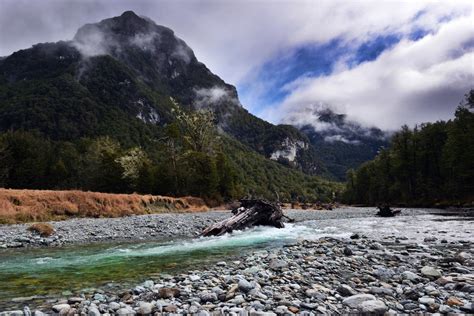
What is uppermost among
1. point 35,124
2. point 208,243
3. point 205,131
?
point 35,124

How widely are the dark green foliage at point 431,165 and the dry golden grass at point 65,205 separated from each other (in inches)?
2136

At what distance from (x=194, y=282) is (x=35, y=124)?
190 metres

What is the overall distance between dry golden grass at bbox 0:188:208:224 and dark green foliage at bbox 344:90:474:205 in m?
54.2

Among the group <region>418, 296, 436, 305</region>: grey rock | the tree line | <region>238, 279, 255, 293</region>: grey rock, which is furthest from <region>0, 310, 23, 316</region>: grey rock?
the tree line

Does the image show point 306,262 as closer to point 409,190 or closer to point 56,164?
point 56,164

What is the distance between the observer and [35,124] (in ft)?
549

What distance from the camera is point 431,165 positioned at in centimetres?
7856

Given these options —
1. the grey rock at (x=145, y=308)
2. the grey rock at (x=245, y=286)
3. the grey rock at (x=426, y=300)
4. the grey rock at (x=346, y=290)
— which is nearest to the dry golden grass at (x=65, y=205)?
the grey rock at (x=145, y=308)

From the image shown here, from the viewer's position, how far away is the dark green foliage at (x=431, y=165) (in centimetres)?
6030

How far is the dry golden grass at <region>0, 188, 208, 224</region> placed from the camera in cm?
2781

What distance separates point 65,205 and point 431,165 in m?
79.1

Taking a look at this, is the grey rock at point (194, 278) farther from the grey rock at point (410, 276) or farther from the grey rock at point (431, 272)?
the grey rock at point (431, 272)

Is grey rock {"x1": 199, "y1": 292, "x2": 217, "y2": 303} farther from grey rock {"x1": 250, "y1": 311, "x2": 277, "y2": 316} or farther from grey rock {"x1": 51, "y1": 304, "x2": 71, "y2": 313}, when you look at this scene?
grey rock {"x1": 51, "y1": 304, "x2": 71, "y2": 313}

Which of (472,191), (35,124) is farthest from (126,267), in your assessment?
(35,124)
